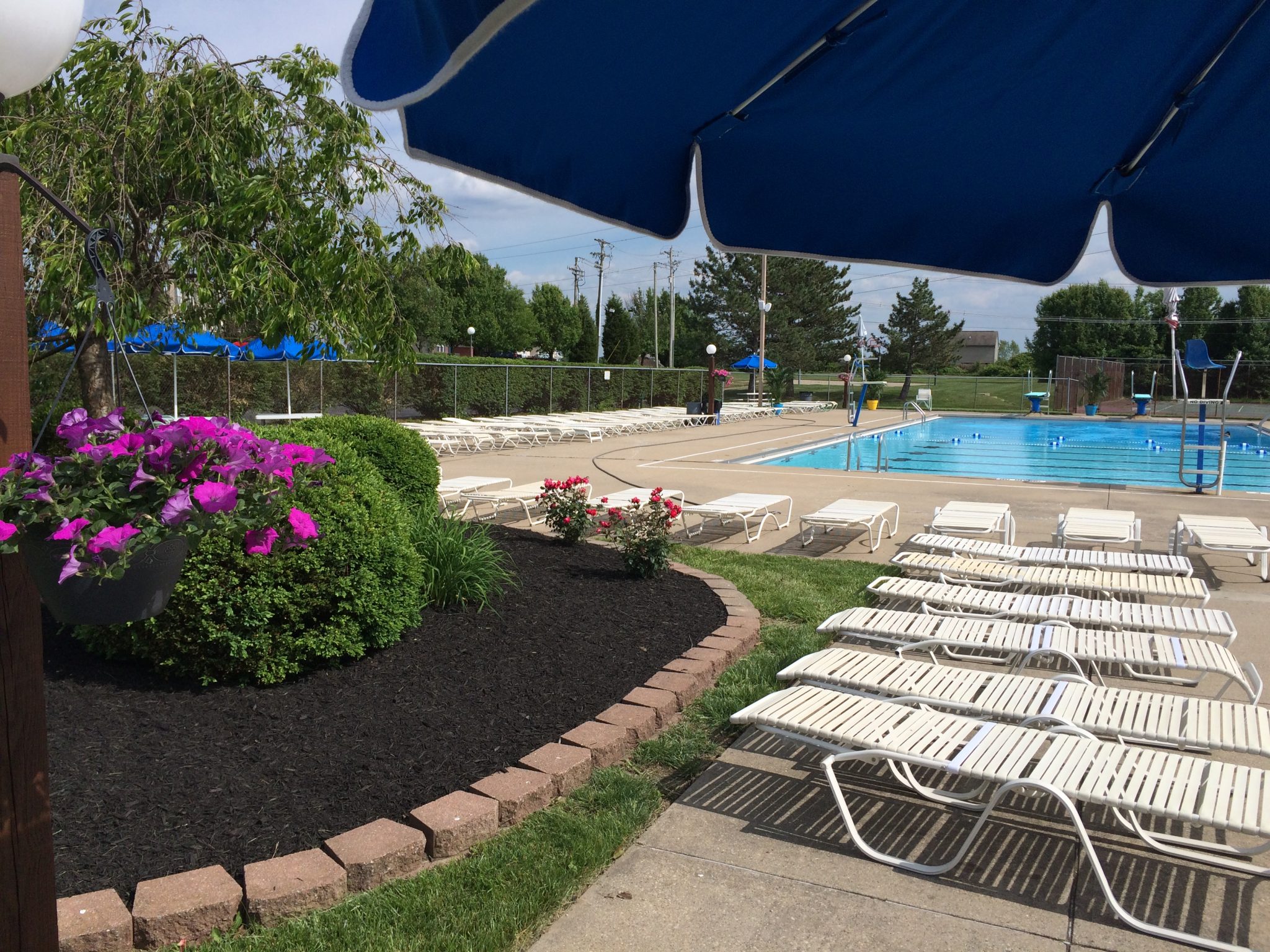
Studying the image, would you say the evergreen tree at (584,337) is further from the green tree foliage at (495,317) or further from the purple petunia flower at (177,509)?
the purple petunia flower at (177,509)

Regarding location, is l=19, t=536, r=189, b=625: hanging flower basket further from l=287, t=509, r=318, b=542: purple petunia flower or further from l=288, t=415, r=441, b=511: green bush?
l=288, t=415, r=441, b=511: green bush

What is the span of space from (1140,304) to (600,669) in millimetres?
60922

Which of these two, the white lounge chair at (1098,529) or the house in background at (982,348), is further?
the house in background at (982,348)

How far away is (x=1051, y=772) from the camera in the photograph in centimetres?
291

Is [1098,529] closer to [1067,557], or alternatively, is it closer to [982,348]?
[1067,557]

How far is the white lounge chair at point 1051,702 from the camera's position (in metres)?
3.30

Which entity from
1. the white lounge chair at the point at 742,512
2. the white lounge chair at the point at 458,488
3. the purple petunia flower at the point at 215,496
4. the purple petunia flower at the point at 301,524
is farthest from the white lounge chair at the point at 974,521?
the purple petunia flower at the point at 215,496

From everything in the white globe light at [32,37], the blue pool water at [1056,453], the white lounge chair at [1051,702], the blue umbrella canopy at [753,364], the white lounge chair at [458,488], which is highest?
the blue umbrella canopy at [753,364]

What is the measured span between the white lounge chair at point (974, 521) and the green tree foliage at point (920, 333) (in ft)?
170

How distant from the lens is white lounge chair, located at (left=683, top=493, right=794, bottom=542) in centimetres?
891

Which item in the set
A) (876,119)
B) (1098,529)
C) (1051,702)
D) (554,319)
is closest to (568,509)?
(1051,702)

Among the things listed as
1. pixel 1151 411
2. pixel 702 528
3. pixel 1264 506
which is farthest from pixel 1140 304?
pixel 702 528

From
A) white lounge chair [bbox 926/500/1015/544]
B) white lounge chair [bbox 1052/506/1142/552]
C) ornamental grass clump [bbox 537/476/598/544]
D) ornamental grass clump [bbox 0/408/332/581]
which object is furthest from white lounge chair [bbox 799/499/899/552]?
ornamental grass clump [bbox 0/408/332/581]

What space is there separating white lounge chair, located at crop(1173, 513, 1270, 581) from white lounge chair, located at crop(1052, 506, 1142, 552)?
1.17ft
